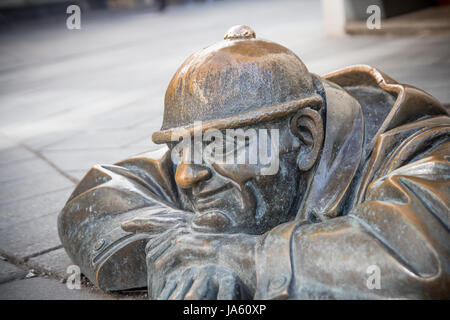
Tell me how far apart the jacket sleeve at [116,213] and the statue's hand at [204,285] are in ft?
1.25

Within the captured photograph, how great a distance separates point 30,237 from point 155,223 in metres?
1.27

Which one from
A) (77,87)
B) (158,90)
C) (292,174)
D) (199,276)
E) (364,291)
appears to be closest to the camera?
(364,291)

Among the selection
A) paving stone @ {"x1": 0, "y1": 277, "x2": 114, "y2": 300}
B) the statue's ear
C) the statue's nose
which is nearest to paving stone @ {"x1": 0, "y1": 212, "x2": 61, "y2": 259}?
paving stone @ {"x1": 0, "y1": 277, "x2": 114, "y2": 300}

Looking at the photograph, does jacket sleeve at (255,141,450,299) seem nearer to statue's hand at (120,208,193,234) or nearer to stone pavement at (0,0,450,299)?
statue's hand at (120,208,193,234)

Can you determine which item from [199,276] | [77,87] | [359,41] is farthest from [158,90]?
[199,276]

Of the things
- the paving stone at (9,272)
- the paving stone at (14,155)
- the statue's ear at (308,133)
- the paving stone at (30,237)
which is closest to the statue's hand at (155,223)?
the statue's ear at (308,133)

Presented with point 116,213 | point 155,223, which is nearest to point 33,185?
point 116,213

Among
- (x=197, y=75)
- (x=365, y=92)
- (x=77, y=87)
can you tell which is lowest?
(x=77, y=87)

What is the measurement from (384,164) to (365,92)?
0.47 meters

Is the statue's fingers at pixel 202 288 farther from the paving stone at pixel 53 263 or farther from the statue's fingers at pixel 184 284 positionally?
the paving stone at pixel 53 263

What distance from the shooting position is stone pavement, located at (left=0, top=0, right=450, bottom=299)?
305cm

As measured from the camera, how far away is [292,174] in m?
2.00

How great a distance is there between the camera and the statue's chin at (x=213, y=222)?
76.5 inches
